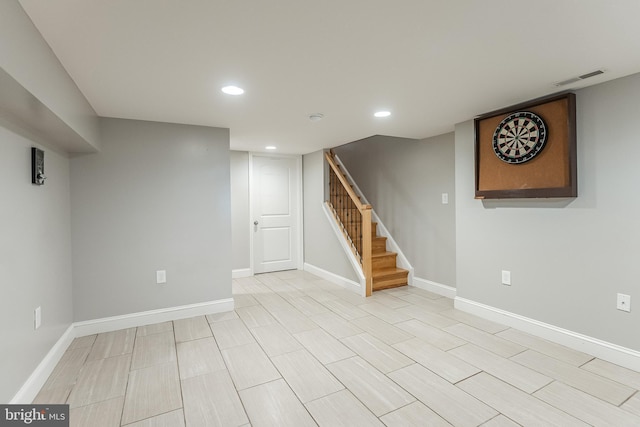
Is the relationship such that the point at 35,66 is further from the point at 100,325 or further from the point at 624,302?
the point at 624,302

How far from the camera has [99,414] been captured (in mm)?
1841

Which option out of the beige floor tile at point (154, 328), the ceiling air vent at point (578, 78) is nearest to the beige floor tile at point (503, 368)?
the ceiling air vent at point (578, 78)

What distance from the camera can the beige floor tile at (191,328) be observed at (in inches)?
115

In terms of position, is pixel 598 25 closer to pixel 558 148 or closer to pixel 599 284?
pixel 558 148

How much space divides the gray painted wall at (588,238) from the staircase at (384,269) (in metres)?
1.48

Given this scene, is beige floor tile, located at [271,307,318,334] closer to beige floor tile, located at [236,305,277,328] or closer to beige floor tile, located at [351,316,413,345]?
beige floor tile, located at [236,305,277,328]

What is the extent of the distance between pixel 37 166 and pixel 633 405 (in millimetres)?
4097

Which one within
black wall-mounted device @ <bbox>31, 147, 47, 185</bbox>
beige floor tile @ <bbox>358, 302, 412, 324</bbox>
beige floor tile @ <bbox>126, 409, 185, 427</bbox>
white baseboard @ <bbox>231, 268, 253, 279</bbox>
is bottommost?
beige floor tile @ <bbox>126, 409, 185, 427</bbox>

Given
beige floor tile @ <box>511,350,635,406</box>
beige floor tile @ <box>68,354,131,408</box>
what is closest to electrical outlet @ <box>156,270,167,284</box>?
beige floor tile @ <box>68,354,131,408</box>

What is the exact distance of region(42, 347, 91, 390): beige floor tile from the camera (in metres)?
2.15

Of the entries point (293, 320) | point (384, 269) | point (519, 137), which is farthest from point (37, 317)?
point (519, 137)

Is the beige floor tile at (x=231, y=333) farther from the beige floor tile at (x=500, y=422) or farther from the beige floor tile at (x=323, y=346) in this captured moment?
the beige floor tile at (x=500, y=422)

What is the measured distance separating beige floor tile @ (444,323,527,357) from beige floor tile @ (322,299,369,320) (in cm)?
90

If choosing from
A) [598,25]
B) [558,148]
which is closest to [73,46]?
[598,25]
